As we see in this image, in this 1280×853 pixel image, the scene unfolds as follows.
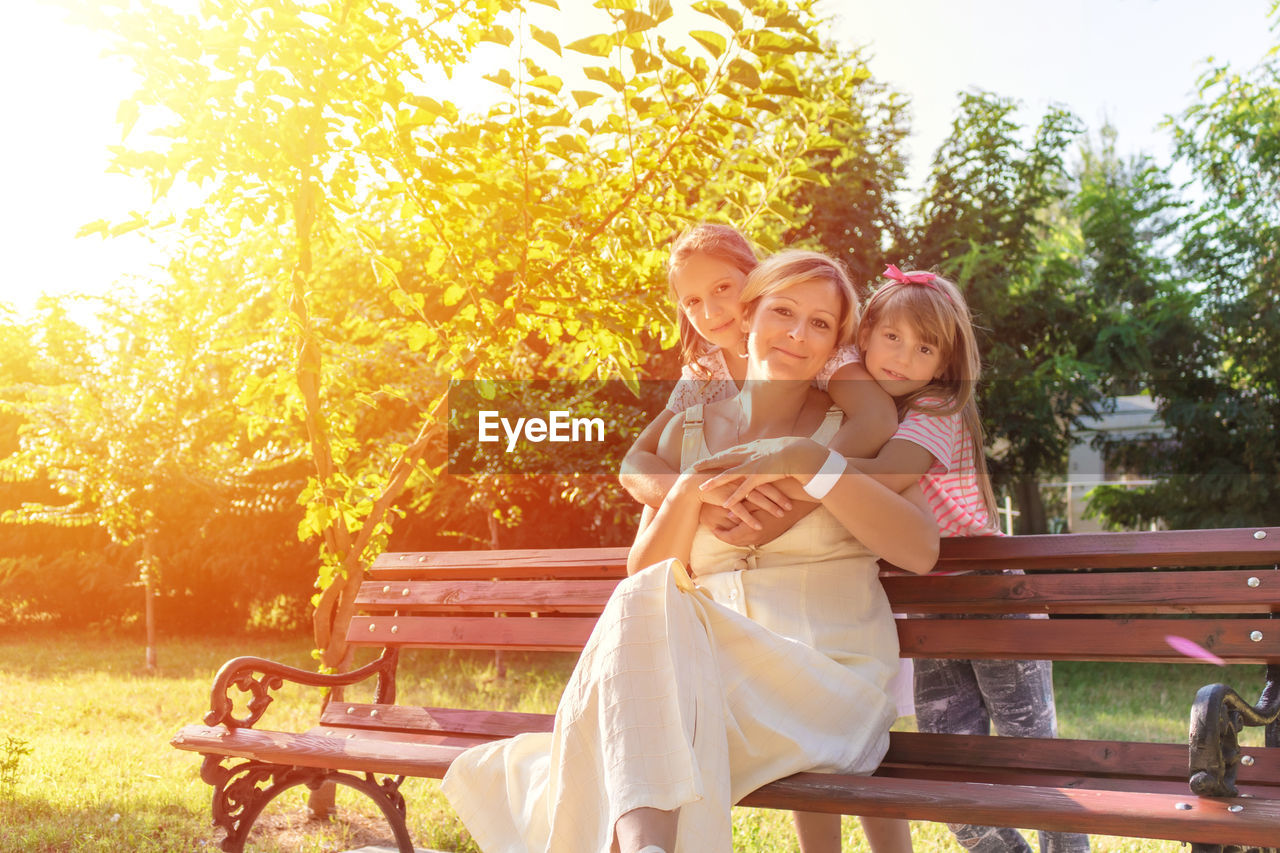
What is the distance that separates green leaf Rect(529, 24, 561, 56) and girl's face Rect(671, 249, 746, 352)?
2.74 feet

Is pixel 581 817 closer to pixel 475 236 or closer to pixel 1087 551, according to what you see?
pixel 1087 551

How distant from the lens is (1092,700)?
25.8 ft

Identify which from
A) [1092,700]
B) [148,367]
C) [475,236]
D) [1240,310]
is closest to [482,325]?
[475,236]

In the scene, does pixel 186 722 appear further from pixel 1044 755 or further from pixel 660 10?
pixel 1044 755

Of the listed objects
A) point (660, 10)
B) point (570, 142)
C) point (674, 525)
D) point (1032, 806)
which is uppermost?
point (660, 10)

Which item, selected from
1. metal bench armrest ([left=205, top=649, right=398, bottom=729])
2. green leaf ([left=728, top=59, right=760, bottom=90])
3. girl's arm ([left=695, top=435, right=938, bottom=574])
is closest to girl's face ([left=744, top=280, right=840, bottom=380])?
girl's arm ([left=695, top=435, right=938, bottom=574])

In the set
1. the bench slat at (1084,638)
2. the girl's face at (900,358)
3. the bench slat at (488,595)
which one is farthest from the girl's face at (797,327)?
the bench slat at (488,595)

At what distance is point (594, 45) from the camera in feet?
10.7

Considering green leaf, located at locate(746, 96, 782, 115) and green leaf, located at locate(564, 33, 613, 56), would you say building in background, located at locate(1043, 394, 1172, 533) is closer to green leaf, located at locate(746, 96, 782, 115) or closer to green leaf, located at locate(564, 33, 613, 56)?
green leaf, located at locate(746, 96, 782, 115)

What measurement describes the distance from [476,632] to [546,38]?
1.80 m

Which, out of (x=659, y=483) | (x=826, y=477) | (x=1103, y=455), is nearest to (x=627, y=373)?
(x=659, y=483)

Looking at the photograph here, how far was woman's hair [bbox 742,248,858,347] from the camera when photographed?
2445 millimetres

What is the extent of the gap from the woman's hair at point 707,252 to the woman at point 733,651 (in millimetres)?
295

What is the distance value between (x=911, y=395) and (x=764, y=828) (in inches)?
91.6
